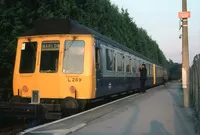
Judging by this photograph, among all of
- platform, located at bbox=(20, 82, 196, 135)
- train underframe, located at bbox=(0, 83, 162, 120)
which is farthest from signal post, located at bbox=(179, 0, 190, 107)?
train underframe, located at bbox=(0, 83, 162, 120)

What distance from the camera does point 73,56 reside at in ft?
39.8

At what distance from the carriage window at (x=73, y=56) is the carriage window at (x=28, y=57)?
3.78 feet

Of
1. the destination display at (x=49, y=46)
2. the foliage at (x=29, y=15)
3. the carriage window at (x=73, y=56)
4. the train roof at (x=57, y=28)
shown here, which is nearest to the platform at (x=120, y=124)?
the carriage window at (x=73, y=56)

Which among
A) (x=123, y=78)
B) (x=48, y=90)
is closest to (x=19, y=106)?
(x=48, y=90)

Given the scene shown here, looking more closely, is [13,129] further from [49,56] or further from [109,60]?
[109,60]

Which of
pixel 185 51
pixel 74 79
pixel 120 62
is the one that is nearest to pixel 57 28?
pixel 74 79

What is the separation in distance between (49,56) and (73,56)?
0.88 metres

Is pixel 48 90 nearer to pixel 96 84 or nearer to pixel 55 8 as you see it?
pixel 96 84

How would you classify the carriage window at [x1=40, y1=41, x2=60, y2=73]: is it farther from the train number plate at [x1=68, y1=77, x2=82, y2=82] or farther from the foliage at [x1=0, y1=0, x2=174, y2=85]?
the foliage at [x1=0, y1=0, x2=174, y2=85]

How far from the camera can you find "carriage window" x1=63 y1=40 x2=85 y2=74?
12.0 metres

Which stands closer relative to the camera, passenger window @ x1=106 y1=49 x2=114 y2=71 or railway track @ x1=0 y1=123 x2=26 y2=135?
railway track @ x1=0 y1=123 x2=26 y2=135

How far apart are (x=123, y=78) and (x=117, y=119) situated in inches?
297

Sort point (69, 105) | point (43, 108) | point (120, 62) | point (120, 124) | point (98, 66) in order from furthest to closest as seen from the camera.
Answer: point (120, 62), point (98, 66), point (69, 105), point (43, 108), point (120, 124)

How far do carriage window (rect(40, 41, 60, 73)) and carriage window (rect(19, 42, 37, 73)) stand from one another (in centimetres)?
33
